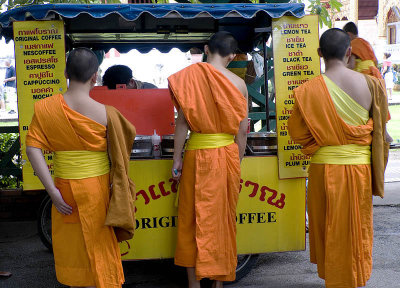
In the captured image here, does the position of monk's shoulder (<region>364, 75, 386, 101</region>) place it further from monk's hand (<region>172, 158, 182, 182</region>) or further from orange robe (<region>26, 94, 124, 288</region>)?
orange robe (<region>26, 94, 124, 288</region>)

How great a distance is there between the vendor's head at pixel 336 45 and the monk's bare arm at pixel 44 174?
78.0 inches

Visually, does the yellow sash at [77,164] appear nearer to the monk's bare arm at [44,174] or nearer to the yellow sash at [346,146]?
the monk's bare arm at [44,174]

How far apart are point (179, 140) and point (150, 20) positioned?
1858 mm

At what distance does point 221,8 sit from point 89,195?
1665mm

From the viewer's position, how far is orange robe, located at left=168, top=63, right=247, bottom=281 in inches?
132

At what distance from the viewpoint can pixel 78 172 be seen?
2.88m

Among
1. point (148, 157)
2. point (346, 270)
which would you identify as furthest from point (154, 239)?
point (346, 270)

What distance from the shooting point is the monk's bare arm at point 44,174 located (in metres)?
2.80

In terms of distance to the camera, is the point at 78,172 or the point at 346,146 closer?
the point at 78,172

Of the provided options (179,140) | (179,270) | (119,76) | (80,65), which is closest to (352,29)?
(179,140)

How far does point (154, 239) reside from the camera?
3.74 metres

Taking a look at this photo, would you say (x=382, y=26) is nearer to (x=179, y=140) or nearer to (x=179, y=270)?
(x=179, y=270)

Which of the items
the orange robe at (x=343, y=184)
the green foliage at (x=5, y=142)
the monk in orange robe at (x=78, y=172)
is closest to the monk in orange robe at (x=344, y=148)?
the orange robe at (x=343, y=184)

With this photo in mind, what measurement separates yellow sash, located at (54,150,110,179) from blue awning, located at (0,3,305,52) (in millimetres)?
1114
